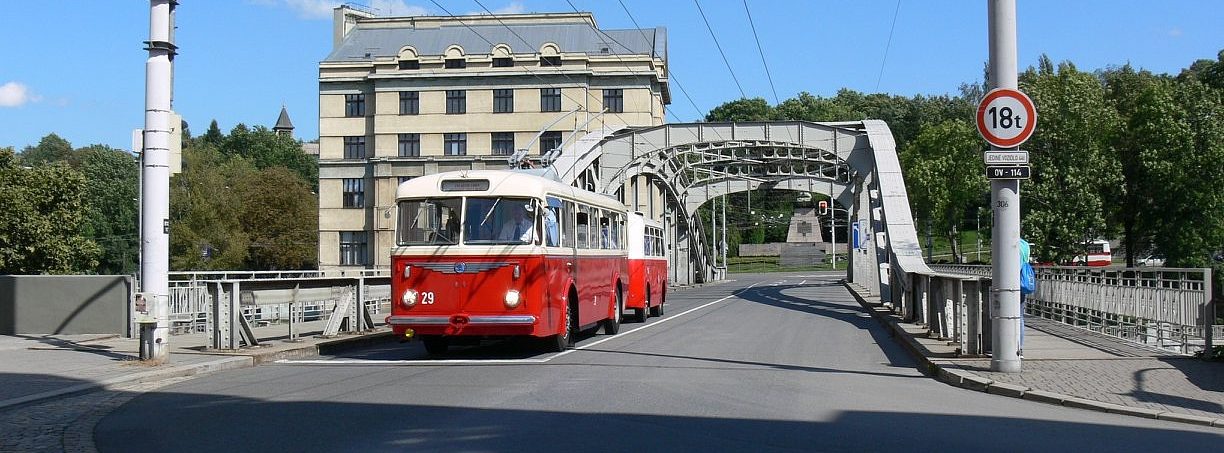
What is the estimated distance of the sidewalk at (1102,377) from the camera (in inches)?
417

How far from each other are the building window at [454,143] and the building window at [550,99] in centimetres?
541

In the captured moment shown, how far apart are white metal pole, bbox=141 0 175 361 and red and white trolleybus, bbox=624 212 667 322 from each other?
11141 millimetres

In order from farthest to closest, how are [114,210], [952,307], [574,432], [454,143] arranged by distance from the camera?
[114,210]
[454,143]
[952,307]
[574,432]

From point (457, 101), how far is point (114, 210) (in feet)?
114

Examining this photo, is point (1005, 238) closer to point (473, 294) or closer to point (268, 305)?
point (473, 294)

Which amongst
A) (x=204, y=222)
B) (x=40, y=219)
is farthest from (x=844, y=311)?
(x=204, y=222)

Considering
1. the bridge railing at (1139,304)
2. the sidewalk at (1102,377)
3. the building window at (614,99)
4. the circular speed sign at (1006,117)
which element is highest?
the building window at (614,99)

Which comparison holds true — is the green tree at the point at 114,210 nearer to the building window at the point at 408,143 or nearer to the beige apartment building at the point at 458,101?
the beige apartment building at the point at 458,101

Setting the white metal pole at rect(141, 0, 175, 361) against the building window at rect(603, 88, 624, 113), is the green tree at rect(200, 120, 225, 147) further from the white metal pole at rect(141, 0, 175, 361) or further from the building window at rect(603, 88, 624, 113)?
the white metal pole at rect(141, 0, 175, 361)

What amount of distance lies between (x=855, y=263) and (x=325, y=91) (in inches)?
1460

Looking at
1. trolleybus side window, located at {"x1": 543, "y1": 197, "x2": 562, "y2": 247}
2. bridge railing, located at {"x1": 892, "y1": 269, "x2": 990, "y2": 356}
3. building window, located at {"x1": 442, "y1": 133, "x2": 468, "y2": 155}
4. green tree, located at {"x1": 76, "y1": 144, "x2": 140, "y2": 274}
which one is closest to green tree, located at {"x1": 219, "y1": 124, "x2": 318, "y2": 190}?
green tree, located at {"x1": 76, "y1": 144, "x2": 140, "y2": 274}

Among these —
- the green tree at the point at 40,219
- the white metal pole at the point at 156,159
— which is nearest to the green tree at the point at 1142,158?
the green tree at the point at 40,219

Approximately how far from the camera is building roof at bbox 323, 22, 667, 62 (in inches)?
2813

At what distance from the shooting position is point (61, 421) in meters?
10.3
